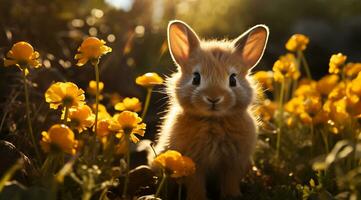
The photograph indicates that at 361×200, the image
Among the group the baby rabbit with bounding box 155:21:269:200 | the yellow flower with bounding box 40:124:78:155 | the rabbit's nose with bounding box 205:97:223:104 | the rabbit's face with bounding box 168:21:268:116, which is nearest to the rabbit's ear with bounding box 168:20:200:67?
the rabbit's face with bounding box 168:21:268:116

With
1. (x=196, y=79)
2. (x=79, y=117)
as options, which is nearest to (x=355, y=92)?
(x=196, y=79)

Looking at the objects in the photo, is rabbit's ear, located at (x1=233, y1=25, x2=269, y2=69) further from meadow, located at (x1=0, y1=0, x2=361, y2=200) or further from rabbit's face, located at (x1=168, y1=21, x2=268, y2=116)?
meadow, located at (x1=0, y1=0, x2=361, y2=200)

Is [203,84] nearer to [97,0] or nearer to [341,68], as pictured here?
[341,68]

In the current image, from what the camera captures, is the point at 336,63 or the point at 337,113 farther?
the point at 336,63

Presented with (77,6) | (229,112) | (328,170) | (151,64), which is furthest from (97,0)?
(328,170)

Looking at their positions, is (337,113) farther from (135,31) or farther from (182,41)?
(135,31)

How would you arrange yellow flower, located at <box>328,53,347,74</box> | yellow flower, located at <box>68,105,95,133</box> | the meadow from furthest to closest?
yellow flower, located at <box>328,53,347,74</box> < yellow flower, located at <box>68,105,95,133</box> < the meadow
